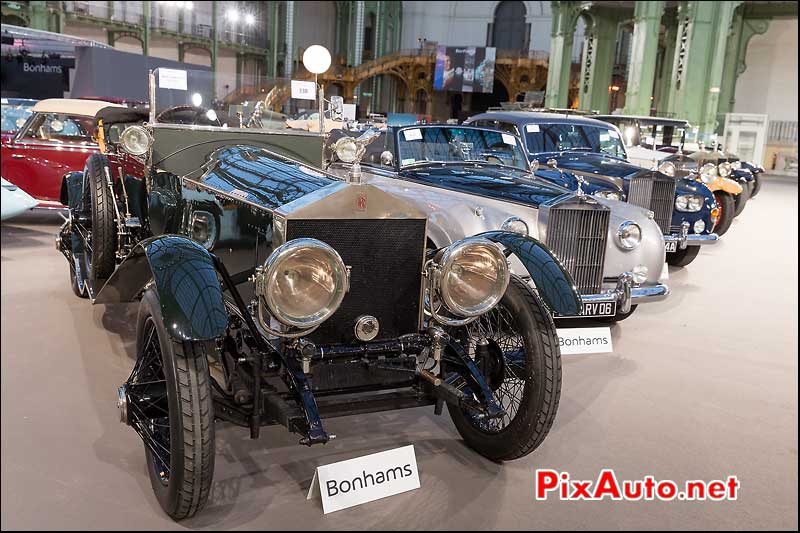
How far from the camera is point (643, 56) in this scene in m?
19.2

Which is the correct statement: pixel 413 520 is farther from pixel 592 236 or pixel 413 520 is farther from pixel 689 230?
pixel 689 230

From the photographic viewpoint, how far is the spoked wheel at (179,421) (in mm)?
2146

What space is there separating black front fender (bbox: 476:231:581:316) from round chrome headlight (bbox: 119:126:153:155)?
2.10 m

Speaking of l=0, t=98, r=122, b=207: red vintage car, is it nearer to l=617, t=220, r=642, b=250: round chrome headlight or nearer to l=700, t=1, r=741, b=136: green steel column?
l=617, t=220, r=642, b=250: round chrome headlight

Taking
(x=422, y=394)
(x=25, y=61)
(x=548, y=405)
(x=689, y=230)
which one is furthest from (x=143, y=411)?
(x=25, y=61)

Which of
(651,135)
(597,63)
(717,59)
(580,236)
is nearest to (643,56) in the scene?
(717,59)

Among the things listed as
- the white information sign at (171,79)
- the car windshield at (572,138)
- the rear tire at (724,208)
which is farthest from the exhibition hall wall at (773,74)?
the white information sign at (171,79)

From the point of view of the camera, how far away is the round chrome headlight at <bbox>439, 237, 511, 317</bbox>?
101 inches

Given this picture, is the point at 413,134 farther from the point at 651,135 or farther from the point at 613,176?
the point at 651,135

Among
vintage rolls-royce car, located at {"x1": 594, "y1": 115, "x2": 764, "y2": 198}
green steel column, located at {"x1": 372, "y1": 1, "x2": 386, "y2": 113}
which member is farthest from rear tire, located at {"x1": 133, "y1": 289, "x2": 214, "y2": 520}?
green steel column, located at {"x1": 372, "y1": 1, "x2": 386, "y2": 113}

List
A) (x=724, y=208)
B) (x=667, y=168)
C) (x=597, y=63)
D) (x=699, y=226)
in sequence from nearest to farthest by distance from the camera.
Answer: (x=699, y=226), (x=667, y=168), (x=724, y=208), (x=597, y=63)

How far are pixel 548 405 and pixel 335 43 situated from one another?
33.0 metres

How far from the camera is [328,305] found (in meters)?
2.34

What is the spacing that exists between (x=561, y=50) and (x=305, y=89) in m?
21.0
